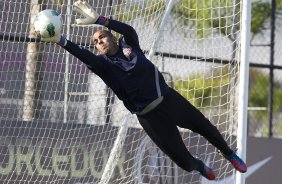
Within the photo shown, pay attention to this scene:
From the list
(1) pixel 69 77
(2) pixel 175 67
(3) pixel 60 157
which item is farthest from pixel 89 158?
(2) pixel 175 67

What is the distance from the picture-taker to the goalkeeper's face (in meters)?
6.99

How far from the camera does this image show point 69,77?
30.9 ft

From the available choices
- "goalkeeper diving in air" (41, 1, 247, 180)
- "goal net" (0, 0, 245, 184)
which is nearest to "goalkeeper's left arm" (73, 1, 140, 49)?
"goalkeeper diving in air" (41, 1, 247, 180)

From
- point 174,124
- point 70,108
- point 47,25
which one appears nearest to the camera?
point 47,25

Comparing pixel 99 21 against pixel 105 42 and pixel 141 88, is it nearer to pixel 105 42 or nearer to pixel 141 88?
pixel 105 42

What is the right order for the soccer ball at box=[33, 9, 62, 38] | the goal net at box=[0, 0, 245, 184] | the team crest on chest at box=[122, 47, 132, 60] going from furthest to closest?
1. the goal net at box=[0, 0, 245, 184]
2. the team crest on chest at box=[122, 47, 132, 60]
3. the soccer ball at box=[33, 9, 62, 38]

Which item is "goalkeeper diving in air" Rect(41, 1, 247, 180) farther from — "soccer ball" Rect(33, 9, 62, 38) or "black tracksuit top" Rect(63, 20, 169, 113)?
"soccer ball" Rect(33, 9, 62, 38)

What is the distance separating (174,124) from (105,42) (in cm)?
90

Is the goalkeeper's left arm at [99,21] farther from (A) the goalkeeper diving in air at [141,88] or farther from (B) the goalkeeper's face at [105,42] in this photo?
(B) the goalkeeper's face at [105,42]

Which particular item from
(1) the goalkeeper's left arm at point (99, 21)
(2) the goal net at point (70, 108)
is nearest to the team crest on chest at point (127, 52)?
(1) the goalkeeper's left arm at point (99, 21)

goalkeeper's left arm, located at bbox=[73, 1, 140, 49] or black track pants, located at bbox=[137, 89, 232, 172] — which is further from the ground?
goalkeeper's left arm, located at bbox=[73, 1, 140, 49]

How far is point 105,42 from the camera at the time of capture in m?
7.02

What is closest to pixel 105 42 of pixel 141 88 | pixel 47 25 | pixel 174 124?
pixel 141 88

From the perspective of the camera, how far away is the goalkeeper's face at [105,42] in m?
6.99
